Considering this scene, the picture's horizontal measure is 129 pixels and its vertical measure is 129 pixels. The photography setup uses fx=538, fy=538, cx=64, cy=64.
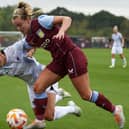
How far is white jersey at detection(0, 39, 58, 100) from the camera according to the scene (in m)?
8.98

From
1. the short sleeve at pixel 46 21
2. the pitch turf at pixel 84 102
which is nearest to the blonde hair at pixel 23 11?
the short sleeve at pixel 46 21

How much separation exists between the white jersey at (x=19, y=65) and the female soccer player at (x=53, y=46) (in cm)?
36

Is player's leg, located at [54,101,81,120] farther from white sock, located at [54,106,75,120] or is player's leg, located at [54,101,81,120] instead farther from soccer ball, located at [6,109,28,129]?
soccer ball, located at [6,109,28,129]

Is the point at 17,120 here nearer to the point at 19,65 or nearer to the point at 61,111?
the point at 19,65

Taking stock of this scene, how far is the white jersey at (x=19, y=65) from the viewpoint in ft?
29.5

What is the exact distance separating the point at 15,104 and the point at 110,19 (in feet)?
355

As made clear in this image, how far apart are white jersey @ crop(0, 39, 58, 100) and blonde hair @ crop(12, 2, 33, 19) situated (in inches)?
23.8

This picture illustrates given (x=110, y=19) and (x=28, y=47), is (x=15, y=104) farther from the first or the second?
(x=110, y=19)

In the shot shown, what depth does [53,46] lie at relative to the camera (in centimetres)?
855

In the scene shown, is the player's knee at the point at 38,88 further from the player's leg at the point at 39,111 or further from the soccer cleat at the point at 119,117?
the soccer cleat at the point at 119,117

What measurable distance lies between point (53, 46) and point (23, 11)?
2.47 ft

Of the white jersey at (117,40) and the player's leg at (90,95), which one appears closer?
the player's leg at (90,95)

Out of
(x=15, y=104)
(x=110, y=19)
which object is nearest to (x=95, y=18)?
(x=110, y=19)

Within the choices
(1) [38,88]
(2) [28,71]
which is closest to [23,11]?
(2) [28,71]
